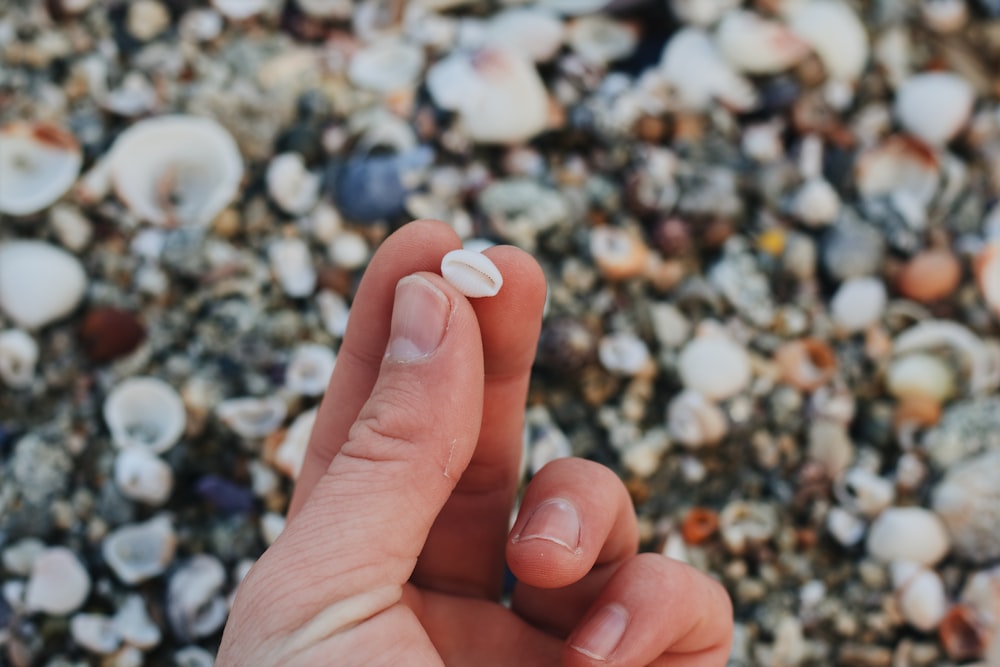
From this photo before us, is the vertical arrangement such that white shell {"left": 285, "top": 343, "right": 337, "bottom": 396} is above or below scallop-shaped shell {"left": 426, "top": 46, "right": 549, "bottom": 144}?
below

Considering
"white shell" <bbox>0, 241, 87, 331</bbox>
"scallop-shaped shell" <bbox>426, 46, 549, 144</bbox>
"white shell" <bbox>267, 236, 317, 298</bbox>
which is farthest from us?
"scallop-shaped shell" <bbox>426, 46, 549, 144</bbox>

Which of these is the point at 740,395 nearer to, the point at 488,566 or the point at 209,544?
the point at 488,566

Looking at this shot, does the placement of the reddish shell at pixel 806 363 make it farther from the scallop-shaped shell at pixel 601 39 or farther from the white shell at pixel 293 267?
the white shell at pixel 293 267

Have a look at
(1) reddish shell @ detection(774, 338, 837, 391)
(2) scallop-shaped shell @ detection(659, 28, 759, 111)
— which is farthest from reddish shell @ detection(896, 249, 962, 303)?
(2) scallop-shaped shell @ detection(659, 28, 759, 111)

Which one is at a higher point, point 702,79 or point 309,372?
point 702,79

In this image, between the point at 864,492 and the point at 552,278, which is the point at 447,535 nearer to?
the point at 552,278

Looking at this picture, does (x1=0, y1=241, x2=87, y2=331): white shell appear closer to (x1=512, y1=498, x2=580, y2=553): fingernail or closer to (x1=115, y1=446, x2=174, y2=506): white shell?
(x1=115, y1=446, x2=174, y2=506): white shell

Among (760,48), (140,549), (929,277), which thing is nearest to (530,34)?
(760,48)

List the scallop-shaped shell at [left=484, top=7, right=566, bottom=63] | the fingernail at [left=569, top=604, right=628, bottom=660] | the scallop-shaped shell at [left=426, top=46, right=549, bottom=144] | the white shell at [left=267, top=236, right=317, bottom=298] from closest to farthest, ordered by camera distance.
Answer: the fingernail at [left=569, top=604, right=628, bottom=660] < the white shell at [left=267, top=236, right=317, bottom=298] < the scallop-shaped shell at [left=426, top=46, right=549, bottom=144] < the scallop-shaped shell at [left=484, top=7, right=566, bottom=63]
